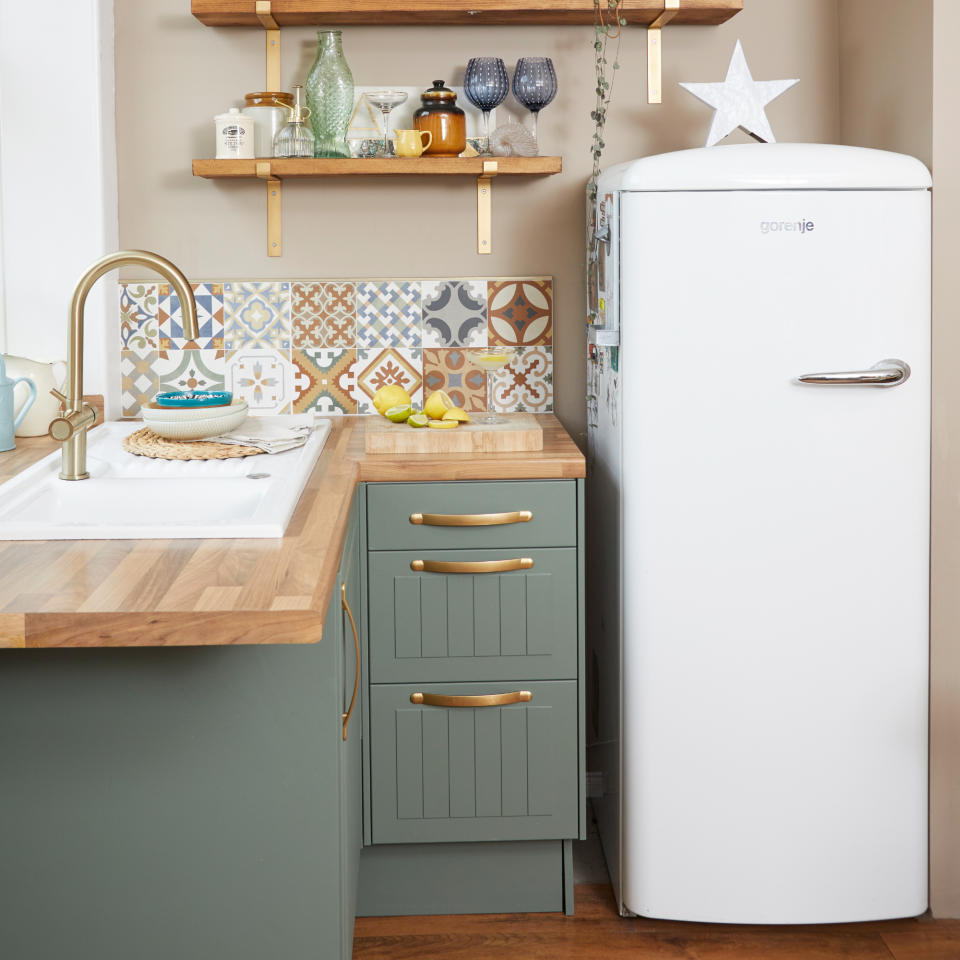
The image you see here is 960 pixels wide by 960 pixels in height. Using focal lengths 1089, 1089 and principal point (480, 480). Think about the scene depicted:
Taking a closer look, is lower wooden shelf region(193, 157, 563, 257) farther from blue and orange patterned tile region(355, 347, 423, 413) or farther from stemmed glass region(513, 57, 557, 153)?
blue and orange patterned tile region(355, 347, 423, 413)

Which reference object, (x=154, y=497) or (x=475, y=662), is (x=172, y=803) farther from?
(x=475, y=662)

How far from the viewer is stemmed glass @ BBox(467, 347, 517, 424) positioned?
245 cm

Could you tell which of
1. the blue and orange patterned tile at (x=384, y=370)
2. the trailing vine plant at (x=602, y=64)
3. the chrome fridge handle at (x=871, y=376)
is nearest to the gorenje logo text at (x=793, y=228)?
the chrome fridge handle at (x=871, y=376)

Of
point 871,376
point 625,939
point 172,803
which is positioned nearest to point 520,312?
point 871,376

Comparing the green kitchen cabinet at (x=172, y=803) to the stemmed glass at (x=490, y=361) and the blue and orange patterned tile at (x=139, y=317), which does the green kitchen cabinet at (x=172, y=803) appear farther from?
the blue and orange patterned tile at (x=139, y=317)

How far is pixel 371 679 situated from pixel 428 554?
277 millimetres

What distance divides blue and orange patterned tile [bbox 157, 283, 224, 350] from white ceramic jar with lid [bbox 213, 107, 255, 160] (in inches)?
13.5

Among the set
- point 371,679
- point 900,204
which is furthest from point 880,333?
point 371,679

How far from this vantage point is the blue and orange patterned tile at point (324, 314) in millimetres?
2701

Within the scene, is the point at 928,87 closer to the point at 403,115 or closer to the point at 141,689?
the point at 403,115

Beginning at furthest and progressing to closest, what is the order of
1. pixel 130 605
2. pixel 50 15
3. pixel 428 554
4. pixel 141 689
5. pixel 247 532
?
1. pixel 50 15
2. pixel 428 554
3. pixel 247 532
4. pixel 141 689
5. pixel 130 605

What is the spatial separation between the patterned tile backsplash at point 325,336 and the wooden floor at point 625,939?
1235 millimetres

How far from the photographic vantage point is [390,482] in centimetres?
213

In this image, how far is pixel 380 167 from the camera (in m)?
2.46
